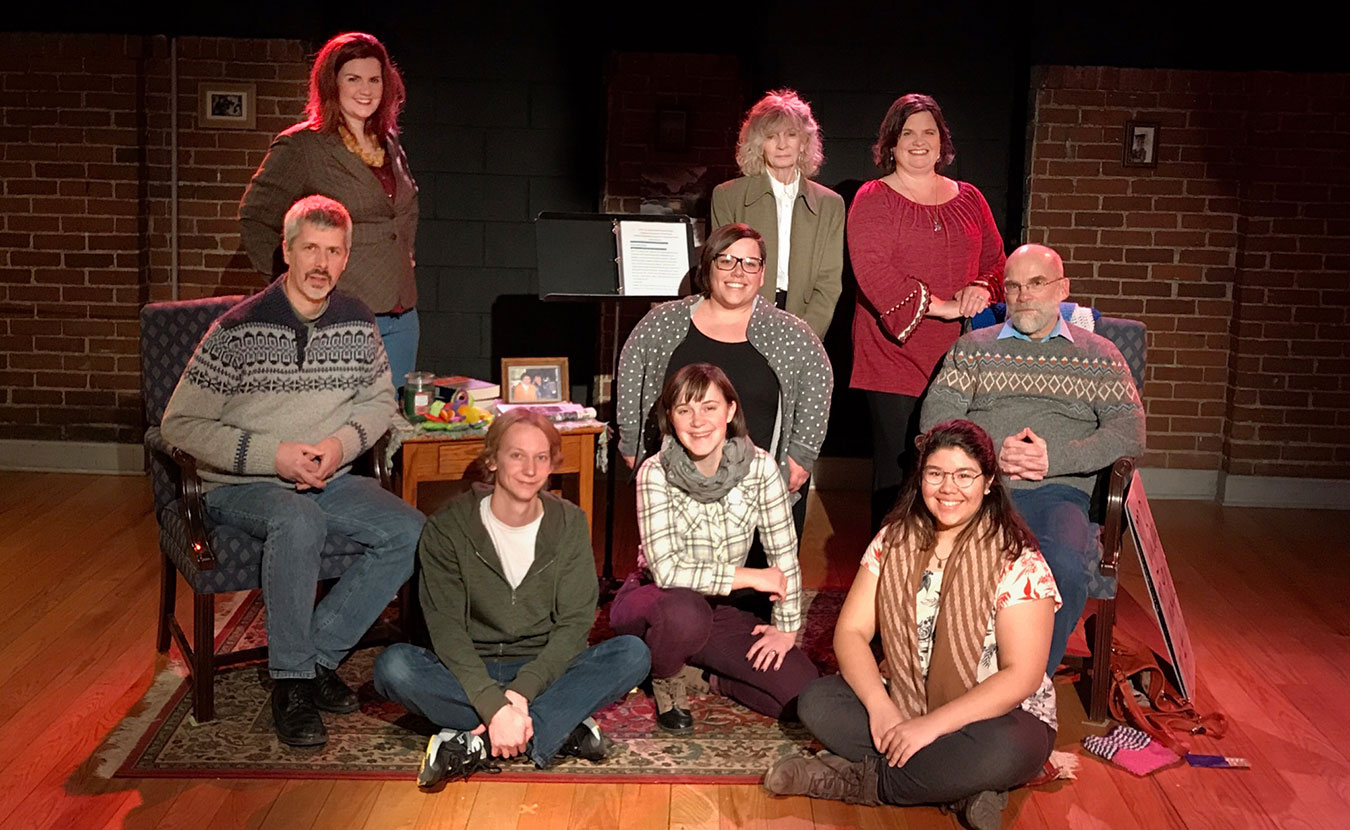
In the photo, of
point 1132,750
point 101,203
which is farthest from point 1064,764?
point 101,203

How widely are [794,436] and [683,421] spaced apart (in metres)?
0.63

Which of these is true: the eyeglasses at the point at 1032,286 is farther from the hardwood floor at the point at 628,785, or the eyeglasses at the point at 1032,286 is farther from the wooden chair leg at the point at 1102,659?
the hardwood floor at the point at 628,785

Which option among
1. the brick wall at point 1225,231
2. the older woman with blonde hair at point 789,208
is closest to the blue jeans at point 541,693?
the older woman with blonde hair at point 789,208

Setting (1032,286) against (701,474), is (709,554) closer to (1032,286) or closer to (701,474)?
(701,474)

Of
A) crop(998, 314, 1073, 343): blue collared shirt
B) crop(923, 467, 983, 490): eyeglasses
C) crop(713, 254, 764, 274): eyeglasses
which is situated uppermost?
crop(713, 254, 764, 274): eyeglasses

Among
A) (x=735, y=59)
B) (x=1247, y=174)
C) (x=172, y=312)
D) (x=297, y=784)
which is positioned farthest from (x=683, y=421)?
(x=1247, y=174)

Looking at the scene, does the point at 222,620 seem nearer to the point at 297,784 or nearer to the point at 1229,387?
the point at 297,784

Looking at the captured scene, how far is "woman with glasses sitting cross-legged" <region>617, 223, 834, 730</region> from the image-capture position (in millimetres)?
4191

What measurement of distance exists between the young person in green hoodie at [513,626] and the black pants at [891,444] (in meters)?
1.21

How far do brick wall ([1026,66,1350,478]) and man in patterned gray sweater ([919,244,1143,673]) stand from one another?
2.09 metres

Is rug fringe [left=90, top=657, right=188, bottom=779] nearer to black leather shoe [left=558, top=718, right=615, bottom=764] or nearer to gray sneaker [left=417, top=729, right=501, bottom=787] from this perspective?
gray sneaker [left=417, top=729, right=501, bottom=787]

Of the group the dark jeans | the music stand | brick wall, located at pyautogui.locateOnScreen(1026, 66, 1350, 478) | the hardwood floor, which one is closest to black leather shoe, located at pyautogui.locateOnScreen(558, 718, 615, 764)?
the hardwood floor

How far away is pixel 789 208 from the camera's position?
15.5 feet

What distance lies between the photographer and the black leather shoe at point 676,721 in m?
3.77
